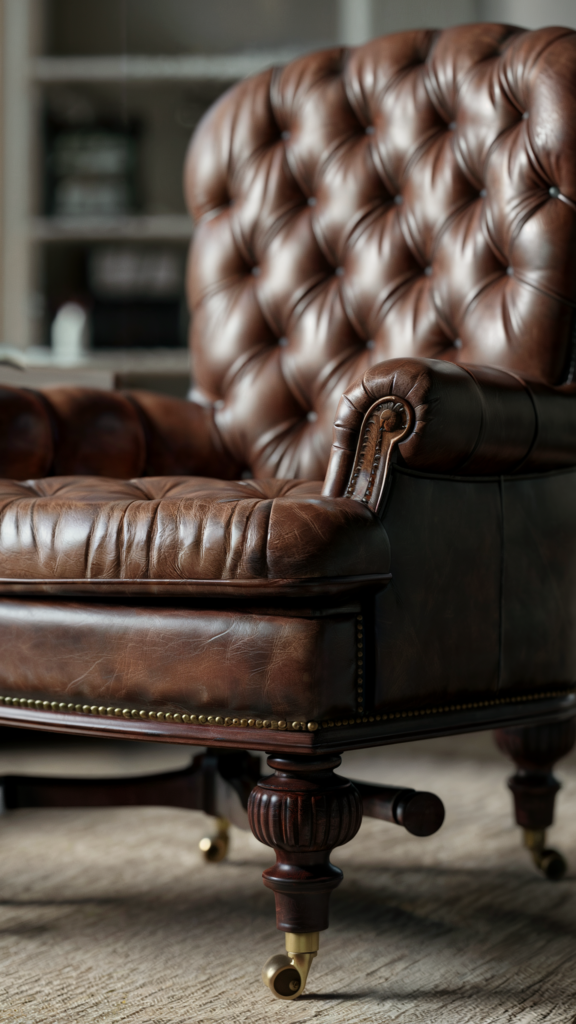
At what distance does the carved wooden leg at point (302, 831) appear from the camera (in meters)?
1.06

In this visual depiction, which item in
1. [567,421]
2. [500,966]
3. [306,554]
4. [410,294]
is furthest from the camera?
[410,294]

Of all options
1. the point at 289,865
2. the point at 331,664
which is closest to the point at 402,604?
the point at 331,664

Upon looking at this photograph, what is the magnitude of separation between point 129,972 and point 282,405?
0.89 m

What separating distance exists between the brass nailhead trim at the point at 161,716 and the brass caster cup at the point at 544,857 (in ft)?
2.18

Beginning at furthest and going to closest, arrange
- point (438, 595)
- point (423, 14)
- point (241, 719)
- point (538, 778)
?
point (423, 14), point (538, 778), point (438, 595), point (241, 719)

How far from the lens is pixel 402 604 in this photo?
1.11m

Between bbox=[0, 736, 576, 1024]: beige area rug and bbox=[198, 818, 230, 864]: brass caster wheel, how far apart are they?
18 mm

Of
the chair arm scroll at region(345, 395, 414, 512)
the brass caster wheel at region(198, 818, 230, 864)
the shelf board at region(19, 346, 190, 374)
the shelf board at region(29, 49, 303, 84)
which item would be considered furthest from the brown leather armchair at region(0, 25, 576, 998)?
the shelf board at region(29, 49, 303, 84)

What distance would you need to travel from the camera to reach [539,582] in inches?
51.6

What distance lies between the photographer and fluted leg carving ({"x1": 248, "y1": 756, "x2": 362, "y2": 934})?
106cm

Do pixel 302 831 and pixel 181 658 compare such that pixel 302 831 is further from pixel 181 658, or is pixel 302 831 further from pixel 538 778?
pixel 538 778

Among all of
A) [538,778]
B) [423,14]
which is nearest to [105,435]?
[538,778]

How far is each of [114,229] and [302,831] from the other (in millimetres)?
2232

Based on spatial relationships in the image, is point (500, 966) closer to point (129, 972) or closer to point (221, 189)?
point (129, 972)
